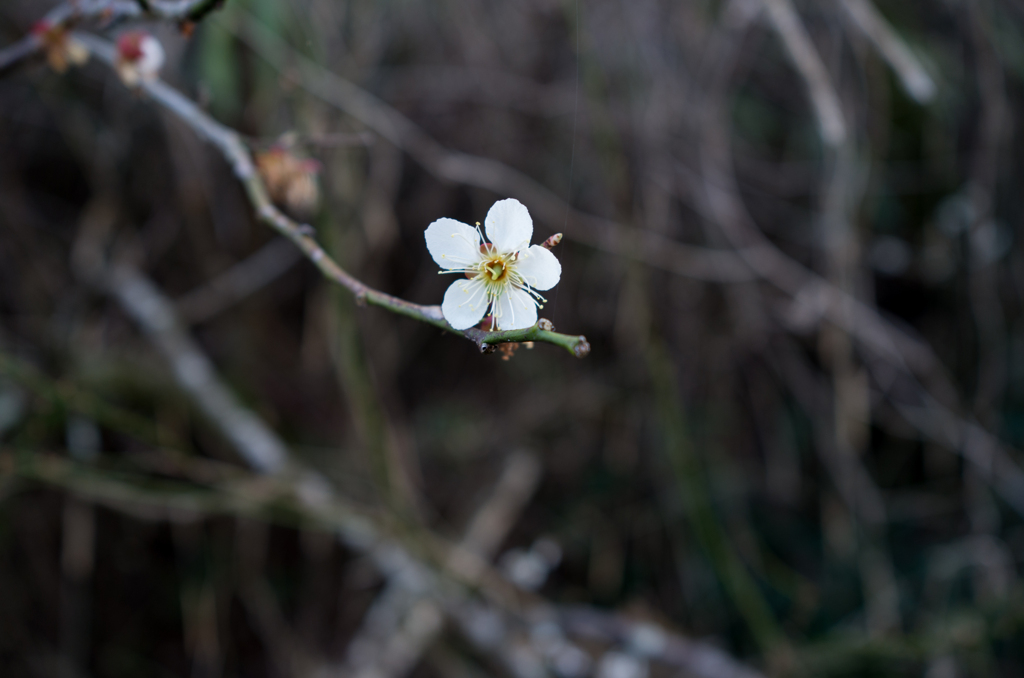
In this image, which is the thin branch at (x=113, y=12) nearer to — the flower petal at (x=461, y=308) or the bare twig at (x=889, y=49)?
the flower petal at (x=461, y=308)

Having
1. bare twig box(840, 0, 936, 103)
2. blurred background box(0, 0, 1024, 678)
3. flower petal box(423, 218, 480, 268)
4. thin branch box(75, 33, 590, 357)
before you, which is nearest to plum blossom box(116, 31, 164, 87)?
thin branch box(75, 33, 590, 357)

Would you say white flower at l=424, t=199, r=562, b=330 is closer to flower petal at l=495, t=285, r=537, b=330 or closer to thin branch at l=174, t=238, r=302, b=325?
flower petal at l=495, t=285, r=537, b=330

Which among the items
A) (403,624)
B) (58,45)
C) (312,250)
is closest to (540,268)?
(312,250)

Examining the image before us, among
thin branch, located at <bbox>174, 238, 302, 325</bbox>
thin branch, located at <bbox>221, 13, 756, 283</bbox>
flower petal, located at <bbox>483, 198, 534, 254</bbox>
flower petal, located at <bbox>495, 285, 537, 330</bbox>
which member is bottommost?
flower petal, located at <bbox>495, 285, 537, 330</bbox>

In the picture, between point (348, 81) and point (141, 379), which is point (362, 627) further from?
point (348, 81)

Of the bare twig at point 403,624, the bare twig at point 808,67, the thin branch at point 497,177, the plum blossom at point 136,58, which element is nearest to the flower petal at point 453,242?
the plum blossom at point 136,58

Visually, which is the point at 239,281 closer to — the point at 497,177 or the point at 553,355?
the point at 497,177
